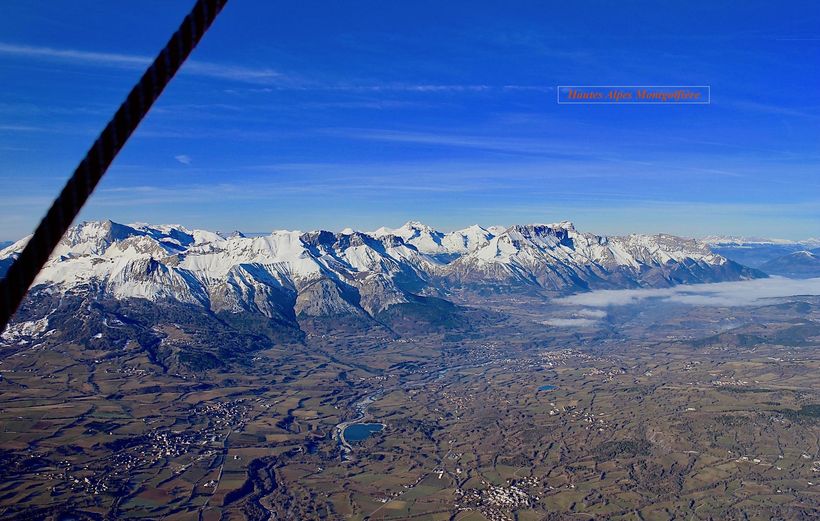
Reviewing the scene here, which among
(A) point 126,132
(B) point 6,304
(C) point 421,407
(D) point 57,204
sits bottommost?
(C) point 421,407

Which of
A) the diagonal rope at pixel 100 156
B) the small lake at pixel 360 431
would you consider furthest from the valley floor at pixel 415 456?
the diagonal rope at pixel 100 156

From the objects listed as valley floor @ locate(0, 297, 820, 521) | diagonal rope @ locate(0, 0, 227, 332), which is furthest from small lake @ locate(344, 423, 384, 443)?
diagonal rope @ locate(0, 0, 227, 332)

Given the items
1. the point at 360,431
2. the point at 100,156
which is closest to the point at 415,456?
the point at 360,431

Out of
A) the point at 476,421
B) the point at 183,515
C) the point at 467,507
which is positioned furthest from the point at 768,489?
the point at 183,515

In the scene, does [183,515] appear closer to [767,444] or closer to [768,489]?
[768,489]

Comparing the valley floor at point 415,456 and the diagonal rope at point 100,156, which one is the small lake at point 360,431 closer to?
the valley floor at point 415,456

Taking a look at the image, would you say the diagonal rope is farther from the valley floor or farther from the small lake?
the small lake

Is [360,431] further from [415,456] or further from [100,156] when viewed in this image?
[100,156]
